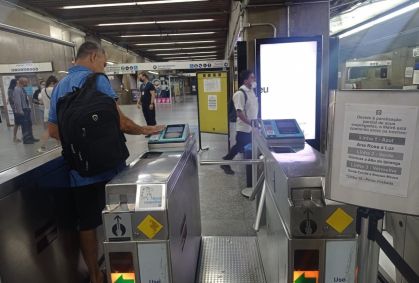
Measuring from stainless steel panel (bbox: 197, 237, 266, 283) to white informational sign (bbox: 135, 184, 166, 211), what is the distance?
0.89m

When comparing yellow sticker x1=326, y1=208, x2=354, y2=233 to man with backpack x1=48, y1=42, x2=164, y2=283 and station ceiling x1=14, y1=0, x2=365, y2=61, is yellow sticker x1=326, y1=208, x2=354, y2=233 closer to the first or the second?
man with backpack x1=48, y1=42, x2=164, y2=283

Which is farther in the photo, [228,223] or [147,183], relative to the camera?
[228,223]

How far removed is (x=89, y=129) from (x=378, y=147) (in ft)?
3.76

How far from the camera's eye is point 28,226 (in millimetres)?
1364

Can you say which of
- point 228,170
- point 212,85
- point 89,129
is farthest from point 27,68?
point 212,85

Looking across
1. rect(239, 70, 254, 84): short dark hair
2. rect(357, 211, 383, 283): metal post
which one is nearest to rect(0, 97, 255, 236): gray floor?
rect(239, 70, 254, 84): short dark hair

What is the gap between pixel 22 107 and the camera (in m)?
4.90

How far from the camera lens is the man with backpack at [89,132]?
1429 mm

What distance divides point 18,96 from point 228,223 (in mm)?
3788

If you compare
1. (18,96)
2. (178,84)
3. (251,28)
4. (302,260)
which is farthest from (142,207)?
(178,84)

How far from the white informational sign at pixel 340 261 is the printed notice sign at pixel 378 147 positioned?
0.39 m

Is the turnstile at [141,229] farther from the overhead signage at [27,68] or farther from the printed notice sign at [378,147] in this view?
the overhead signage at [27,68]

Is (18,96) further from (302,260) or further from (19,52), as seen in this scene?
(302,260)

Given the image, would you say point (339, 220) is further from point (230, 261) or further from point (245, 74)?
point (245, 74)
